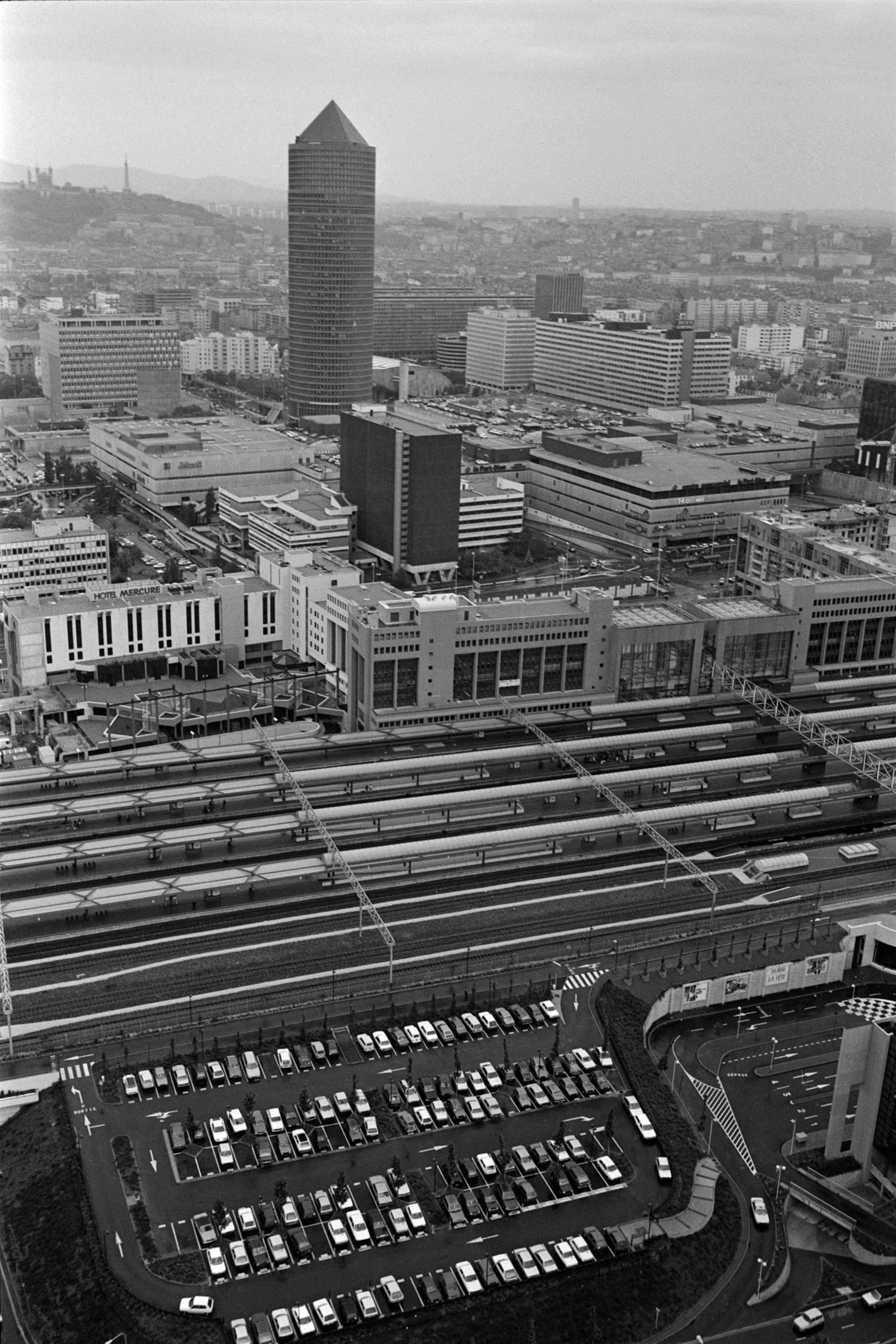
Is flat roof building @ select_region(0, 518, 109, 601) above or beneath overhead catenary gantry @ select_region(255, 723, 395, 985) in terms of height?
above

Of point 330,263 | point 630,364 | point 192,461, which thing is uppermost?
point 330,263

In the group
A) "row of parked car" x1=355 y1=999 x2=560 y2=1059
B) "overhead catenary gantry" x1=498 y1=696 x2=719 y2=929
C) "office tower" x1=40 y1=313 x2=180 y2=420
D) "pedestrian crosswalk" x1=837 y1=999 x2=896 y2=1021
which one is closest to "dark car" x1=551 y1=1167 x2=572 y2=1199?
"row of parked car" x1=355 y1=999 x2=560 y2=1059

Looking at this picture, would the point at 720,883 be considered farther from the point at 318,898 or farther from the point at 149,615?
the point at 149,615

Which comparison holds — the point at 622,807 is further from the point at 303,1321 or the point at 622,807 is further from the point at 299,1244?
the point at 303,1321

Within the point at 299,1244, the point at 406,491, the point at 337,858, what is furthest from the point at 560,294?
the point at 299,1244

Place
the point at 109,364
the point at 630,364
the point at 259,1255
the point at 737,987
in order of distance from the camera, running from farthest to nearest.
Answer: the point at 630,364 < the point at 109,364 < the point at 737,987 < the point at 259,1255

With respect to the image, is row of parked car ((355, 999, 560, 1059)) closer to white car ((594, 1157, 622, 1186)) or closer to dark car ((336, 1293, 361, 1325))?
white car ((594, 1157, 622, 1186))
